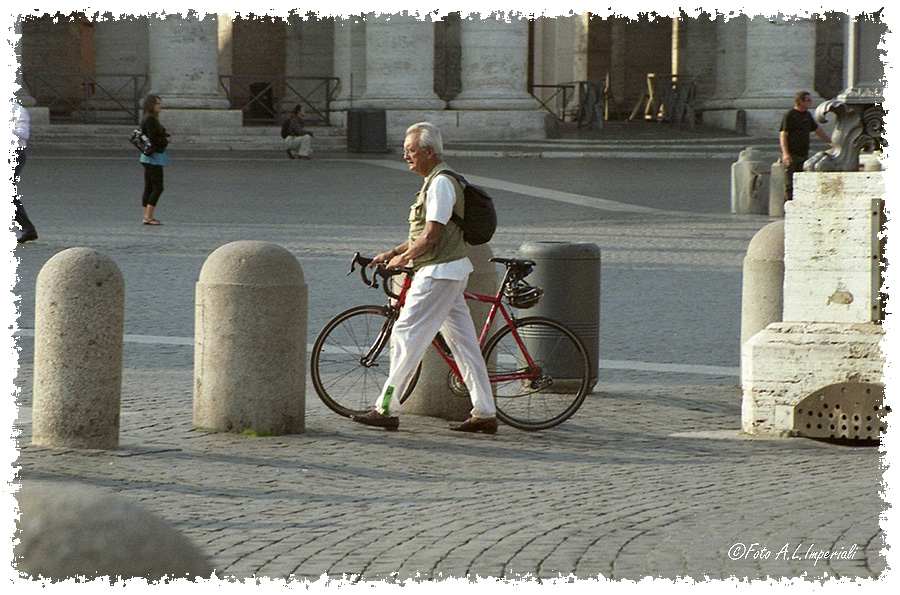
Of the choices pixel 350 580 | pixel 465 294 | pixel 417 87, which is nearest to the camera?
pixel 350 580

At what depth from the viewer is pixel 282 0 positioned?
32.9 m

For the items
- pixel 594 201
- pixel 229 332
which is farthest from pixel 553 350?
pixel 594 201

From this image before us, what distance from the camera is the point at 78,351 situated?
21.4 feet

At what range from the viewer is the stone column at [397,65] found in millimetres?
35219

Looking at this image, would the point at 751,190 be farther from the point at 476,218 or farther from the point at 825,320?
the point at 476,218

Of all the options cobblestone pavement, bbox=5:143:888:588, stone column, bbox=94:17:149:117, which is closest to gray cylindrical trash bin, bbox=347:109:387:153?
stone column, bbox=94:17:149:117

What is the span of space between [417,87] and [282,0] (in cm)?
420

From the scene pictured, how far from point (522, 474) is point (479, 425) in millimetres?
984

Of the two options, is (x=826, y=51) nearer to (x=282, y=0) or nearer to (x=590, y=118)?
(x=590, y=118)

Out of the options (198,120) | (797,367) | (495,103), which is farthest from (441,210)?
(495,103)

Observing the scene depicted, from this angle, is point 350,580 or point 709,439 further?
point 709,439

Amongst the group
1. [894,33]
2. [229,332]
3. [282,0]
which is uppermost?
[282,0]

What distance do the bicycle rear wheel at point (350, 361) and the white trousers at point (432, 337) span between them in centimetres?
34

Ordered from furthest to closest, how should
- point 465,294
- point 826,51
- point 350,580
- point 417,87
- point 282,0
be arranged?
point 826,51
point 417,87
point 282,0
point 465,294
point 350,580
